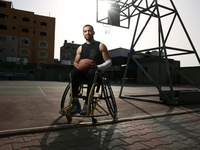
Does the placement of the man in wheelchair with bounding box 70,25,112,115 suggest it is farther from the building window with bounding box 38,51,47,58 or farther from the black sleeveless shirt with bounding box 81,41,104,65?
the building window with bounding box 38,51,47,58

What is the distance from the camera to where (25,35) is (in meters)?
38.9

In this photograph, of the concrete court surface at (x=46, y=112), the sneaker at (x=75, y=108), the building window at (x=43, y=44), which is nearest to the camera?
the sneaker at (x=75, y=108)

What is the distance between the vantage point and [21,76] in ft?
108

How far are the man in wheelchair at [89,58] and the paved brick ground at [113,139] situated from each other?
0.52 meters

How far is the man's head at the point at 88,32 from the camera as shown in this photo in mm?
3204

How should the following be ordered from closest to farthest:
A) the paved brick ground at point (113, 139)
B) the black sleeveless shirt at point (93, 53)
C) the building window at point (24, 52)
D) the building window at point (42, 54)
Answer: the paved brick ground at point (113, 139) → the black sleeveless shirt at point (93, 53) → the building window at point (24, 52) → the building window at point (42, 54)

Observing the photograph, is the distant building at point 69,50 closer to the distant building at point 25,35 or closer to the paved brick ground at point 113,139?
the distant building at point 25,35

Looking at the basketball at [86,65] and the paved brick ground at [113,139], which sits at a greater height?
the basketball at [86,65]

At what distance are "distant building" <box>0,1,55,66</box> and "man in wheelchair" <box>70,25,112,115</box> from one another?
3591cm

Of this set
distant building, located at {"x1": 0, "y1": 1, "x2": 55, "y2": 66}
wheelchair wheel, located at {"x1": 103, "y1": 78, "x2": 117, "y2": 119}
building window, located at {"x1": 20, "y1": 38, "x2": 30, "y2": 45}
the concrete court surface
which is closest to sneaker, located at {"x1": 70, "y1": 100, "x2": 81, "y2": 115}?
the concrete court surface

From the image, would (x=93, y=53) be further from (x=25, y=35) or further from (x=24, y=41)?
(x=25, y=35)

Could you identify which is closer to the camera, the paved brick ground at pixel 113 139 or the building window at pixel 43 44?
the paved brick ground at pixel 113 139

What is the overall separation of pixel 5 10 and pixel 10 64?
13711mm

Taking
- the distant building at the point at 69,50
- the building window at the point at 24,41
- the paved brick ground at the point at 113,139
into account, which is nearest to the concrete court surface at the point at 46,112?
the paved brick ground at the point at 113,139
